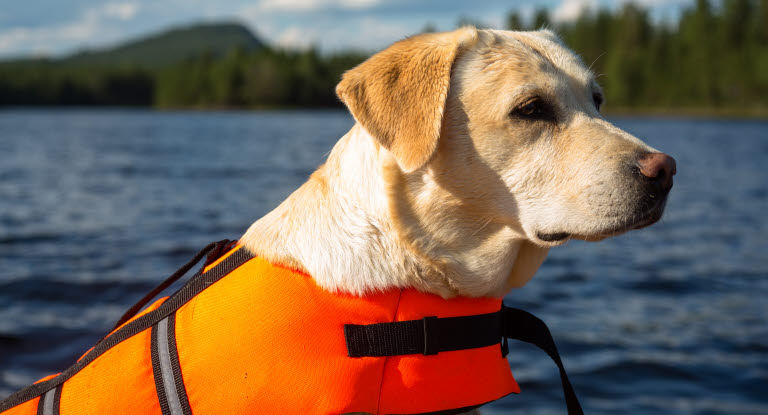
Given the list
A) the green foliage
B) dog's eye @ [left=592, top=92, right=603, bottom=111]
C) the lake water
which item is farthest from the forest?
dog's eye @ [left=592, top=92, right=603, bottom=111]

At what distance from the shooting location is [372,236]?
311cm

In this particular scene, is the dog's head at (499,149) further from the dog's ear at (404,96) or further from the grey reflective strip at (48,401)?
the grey reflective strip at (48,401)

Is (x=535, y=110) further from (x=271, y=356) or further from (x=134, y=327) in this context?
(x=134, y=327)

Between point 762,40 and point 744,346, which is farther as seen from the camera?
point 762,40

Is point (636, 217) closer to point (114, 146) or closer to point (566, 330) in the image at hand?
point (566, 330)

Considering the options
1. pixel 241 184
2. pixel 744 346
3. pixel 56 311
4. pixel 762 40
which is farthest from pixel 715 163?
pixel 762 40

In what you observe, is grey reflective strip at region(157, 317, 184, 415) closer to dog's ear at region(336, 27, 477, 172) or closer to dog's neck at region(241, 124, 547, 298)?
dog's neck at region(241, 124, 547, 298)

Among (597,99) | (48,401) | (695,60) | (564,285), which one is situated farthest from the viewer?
(695,60)

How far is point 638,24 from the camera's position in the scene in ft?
327

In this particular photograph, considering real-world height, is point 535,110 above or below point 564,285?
above

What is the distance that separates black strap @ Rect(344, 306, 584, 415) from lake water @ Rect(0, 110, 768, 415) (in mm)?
2191

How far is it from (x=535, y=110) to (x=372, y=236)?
99cm

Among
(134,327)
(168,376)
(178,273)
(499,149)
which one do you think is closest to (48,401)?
(134,327)

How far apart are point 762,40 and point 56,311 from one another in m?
103
